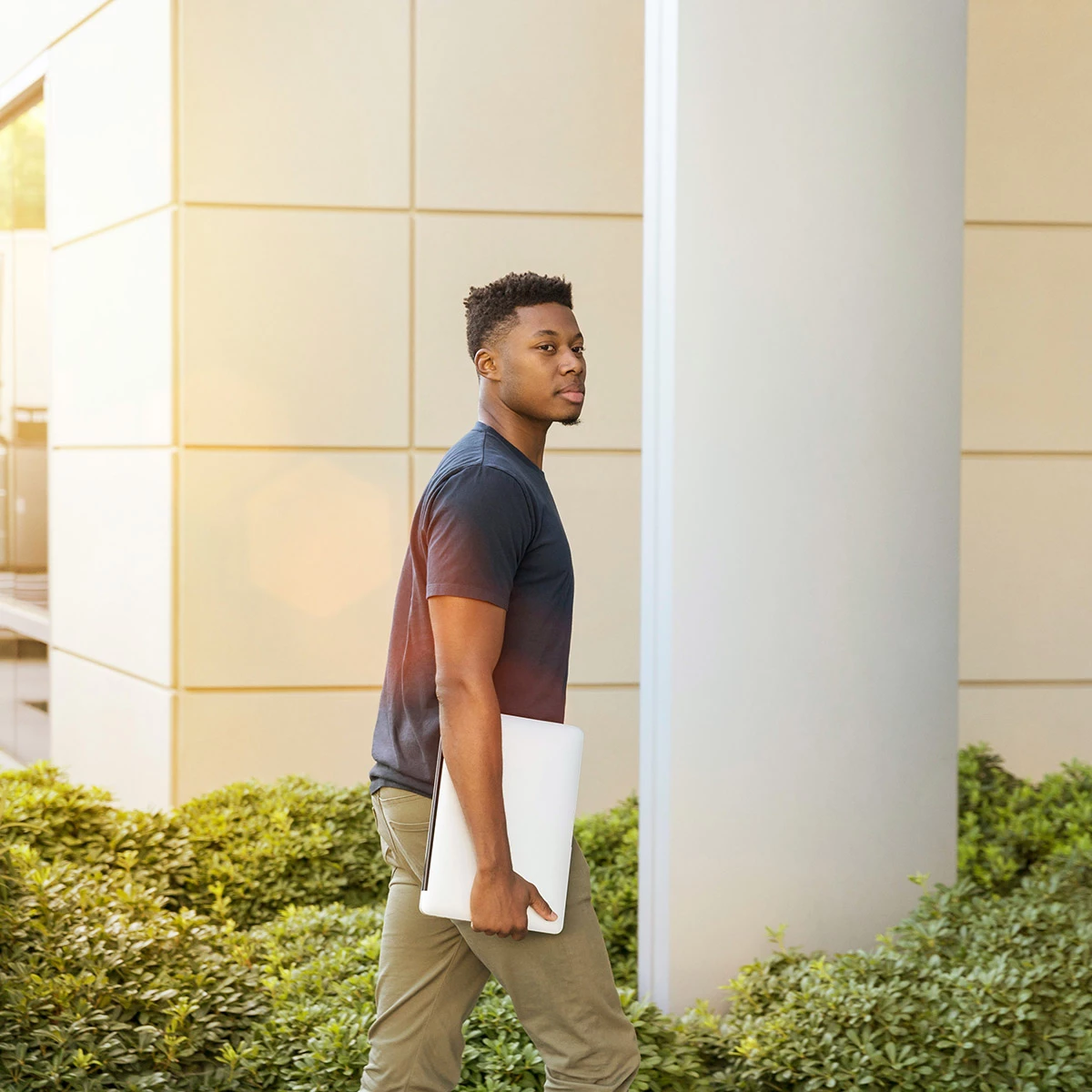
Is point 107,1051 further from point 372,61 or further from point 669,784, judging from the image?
point 372,61

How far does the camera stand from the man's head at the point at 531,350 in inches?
89.7

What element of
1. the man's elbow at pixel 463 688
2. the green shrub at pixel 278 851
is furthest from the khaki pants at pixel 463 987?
the green shrub at pixel 278 851

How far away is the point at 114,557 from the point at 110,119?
2.08 meters

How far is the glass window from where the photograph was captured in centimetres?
694

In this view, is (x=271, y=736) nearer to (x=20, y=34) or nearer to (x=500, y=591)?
(x=500, y=591)

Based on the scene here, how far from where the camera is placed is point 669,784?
3.52 metres

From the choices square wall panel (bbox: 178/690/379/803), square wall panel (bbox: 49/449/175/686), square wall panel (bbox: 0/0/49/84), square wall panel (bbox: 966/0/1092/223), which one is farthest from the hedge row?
square wall panel (bbox: 0/0/49/84)

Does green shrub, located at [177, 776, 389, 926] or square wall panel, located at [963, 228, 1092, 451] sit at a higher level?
square wall panel, located at [963, 228, 1092, 451]

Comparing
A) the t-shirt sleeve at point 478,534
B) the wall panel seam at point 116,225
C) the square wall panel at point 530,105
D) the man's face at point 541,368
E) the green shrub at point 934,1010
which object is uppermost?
the square wall panel at point 530,105

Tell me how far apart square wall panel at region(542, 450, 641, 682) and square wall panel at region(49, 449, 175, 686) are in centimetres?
179

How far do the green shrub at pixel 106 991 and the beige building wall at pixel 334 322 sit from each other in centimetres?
176

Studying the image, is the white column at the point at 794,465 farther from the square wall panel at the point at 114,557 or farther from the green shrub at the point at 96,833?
the square wall panel at the point at 114,557

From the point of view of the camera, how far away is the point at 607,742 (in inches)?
221

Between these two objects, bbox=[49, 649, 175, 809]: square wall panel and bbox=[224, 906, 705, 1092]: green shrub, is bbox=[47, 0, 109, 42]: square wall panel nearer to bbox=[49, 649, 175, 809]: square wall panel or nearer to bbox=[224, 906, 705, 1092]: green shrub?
bbox=[49, 649, 175, 809]: square wall panel
